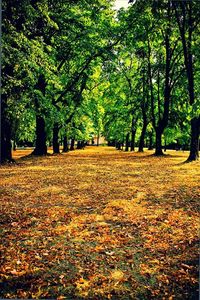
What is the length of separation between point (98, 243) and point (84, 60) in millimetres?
18201

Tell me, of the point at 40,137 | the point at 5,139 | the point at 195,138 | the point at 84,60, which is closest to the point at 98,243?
the point at 5,139

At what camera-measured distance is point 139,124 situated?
119 ft

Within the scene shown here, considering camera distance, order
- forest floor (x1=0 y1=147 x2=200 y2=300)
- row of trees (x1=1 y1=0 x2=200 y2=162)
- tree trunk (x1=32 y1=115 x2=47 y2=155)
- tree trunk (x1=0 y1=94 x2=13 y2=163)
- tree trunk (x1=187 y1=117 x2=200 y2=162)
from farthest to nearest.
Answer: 1. tree trunk (x1=32 y1=115 x2=47 y2=155)
2. tree trunk (x1=187 y1=117 x2=200 y2=162)
3. tree trunk (x1=0 y1=94 x2=13 y2=163)
4. row of trees (x1=1 y1=0 x2=200 y2=162)
5. forest floor (x1=0 y1=147 x2=200 y2=300)

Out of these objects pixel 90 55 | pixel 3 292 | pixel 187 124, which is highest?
pixel 90 55

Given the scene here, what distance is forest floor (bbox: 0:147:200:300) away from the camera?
11.0 feet

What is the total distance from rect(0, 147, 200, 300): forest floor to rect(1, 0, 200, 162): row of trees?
3.59 metres

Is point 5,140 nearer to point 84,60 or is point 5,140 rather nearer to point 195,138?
point 195,138

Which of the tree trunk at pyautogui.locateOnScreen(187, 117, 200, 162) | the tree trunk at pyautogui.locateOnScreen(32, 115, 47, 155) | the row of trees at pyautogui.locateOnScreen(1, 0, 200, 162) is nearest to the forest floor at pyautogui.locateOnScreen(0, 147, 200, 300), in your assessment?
the row of trees at pyautogui.locateOnScreen(1, 0, 200, 162)

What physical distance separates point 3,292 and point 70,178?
6947 mm

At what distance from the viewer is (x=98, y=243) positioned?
14.7 ft

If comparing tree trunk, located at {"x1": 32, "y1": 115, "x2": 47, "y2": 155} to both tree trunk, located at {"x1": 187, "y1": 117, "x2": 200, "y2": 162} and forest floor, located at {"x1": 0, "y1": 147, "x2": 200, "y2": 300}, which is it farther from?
forest floor, located at {"x1": 0, "y1": 147, "x2": 200, "y2": 300}

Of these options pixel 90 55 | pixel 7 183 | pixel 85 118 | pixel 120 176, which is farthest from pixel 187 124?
pixel 7 183

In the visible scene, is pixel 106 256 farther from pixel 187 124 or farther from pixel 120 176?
pixel 187 124

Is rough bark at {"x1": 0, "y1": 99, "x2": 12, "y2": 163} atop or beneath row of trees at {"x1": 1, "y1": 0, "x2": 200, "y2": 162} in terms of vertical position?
beneath
